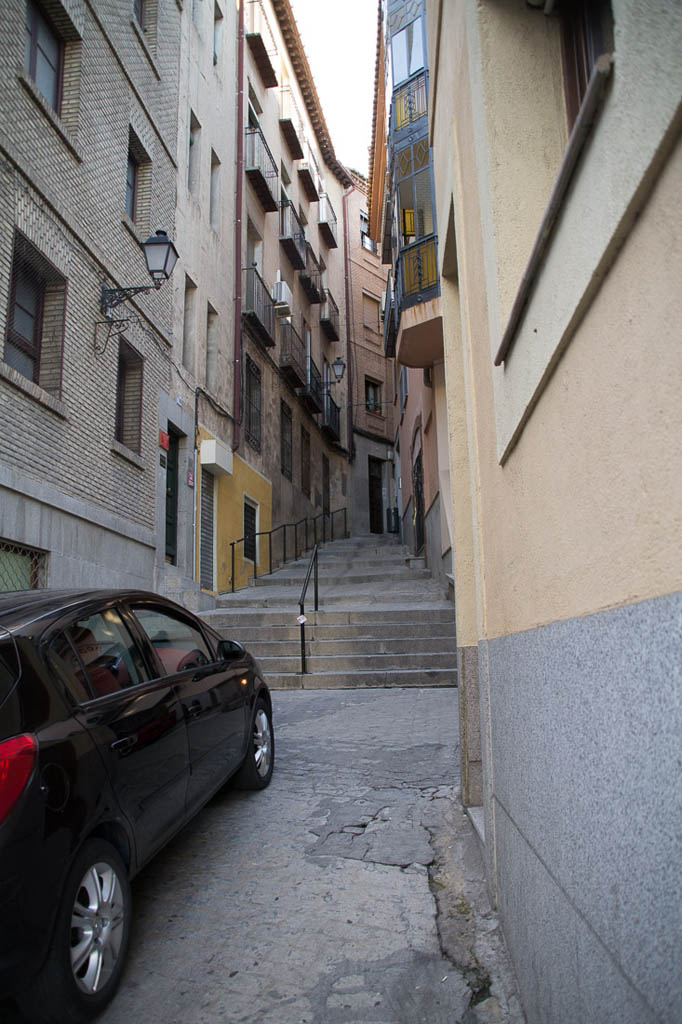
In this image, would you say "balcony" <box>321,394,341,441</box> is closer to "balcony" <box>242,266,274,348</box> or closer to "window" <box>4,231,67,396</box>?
"balcony" <box>242,266,274,348</box>

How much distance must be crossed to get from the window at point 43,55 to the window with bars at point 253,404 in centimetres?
782

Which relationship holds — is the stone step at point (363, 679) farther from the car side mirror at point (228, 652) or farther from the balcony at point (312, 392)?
the balcony at point (312, 392)

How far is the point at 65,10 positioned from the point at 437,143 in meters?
6.74

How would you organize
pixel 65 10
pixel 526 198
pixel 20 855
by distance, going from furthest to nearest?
pixel 65 10
pixel 526 198
pixel 20 855

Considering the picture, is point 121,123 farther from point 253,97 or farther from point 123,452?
point 253,97

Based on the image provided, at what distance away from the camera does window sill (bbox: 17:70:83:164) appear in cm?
833

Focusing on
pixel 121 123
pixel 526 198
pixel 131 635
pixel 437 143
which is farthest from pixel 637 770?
pixel 121 123

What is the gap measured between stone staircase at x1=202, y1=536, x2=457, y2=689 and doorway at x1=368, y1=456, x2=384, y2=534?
16.4 meters

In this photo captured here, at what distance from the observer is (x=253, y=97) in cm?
1916

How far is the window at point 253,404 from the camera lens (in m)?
17.0

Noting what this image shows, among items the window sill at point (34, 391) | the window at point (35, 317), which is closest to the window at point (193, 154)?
the window at point (35, 317)

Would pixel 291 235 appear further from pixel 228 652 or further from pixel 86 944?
pixel 86 944

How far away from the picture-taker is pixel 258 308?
683 inches

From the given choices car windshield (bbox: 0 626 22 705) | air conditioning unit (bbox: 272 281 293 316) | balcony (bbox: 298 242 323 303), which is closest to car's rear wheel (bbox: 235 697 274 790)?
car windshield (bbox: 0 626 22 705)
